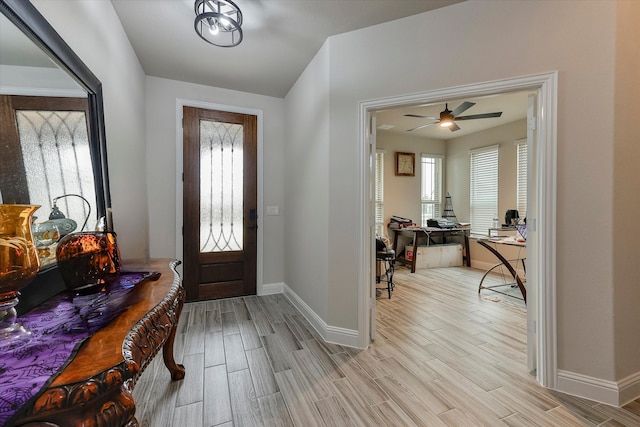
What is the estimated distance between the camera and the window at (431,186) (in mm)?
5922

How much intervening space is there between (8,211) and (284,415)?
158 cm

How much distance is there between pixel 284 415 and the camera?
61.5 inches

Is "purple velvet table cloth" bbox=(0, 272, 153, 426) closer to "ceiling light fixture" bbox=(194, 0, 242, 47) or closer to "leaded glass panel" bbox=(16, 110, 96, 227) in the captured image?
"leaded glass panel" bbox=(16, 110, 96, 227)

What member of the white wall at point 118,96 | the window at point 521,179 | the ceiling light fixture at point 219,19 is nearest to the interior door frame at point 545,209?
the ceiling light fixture at point 219,19

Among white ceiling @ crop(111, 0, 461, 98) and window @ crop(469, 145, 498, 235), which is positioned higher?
white ceiling @ crop(111, 0, 461, 98)

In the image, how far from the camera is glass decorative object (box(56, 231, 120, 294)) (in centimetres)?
103

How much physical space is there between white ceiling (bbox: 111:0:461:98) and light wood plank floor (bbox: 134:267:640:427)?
271 centimetres

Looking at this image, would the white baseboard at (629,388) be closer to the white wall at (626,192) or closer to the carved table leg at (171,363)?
the white wall at (626,192)

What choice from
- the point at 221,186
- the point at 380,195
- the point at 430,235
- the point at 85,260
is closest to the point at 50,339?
the point at 85,260

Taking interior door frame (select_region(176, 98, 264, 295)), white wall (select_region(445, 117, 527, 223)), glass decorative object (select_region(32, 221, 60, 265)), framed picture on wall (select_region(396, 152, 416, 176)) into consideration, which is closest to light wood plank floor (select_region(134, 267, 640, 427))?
interior door frame (select_region(176, 98, 264, 295))

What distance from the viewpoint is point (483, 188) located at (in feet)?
17.5

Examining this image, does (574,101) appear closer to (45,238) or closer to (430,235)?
(45,238)

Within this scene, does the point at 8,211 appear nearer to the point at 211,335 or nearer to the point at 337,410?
the point at 337,410

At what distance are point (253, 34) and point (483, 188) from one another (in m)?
4.97
